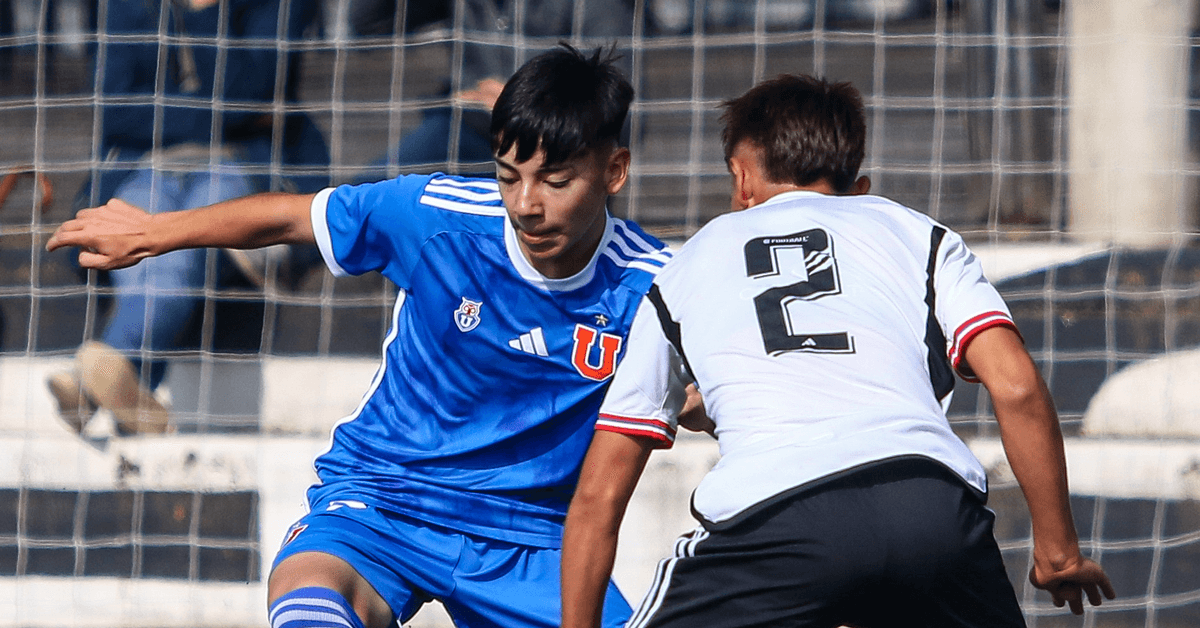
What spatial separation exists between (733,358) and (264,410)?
8.34 ft

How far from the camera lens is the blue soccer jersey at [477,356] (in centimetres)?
248

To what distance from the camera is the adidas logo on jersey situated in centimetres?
247

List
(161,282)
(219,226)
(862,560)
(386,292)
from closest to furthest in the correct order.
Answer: (862,560) < (219,226) < (161,282) < (386,292)

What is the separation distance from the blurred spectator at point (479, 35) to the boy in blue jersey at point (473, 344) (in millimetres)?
1556

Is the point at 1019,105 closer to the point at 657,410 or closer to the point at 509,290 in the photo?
the point at 509,290

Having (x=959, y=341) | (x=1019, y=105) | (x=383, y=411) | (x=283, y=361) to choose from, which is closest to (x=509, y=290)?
(x=383, y=411)

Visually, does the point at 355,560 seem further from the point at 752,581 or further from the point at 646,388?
the point at 752,581

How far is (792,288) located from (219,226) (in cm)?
123

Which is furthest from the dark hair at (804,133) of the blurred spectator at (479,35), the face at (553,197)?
the blurred spectator at (479,35)

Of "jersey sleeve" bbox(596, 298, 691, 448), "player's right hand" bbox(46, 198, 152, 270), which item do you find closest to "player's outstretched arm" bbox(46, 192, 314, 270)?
"player's right hand" bbox(46, 198, 152, 270)

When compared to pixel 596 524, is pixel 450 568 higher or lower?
lower

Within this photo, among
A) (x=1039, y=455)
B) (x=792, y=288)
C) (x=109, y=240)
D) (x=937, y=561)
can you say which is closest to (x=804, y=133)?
(x=792, y=288)

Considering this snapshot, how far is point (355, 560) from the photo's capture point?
7.45 feet

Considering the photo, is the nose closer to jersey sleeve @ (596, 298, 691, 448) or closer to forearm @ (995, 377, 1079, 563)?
jersey sleeve @ (596, 298, 691, 448)
